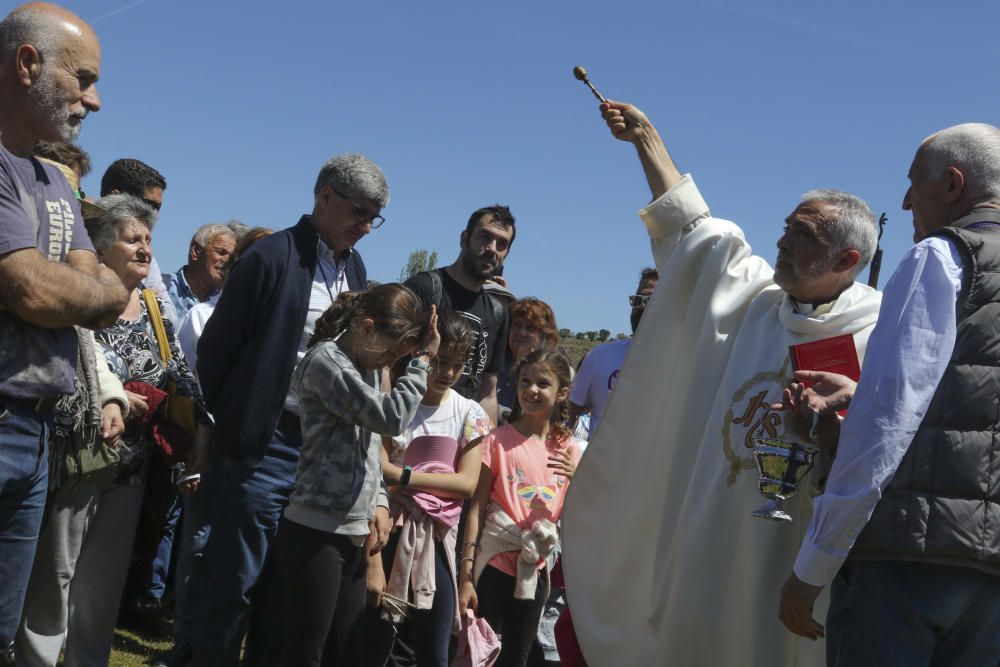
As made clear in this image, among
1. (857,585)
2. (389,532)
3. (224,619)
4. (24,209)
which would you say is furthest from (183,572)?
(857,585)

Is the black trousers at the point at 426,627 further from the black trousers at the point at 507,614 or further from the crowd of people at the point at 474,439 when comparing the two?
the black trousers at the point at 507,614

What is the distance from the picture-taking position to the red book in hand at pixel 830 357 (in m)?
3.28

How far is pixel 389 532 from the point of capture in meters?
4.80

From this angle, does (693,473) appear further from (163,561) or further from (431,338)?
(163,561)

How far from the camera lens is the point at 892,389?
8.81 ft

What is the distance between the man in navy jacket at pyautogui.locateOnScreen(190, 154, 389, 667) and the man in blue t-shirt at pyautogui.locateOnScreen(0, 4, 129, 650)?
1408 millimetres

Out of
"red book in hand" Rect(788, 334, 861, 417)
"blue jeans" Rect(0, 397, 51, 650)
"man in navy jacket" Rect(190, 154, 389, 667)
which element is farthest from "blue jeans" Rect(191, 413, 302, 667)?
"red book in hand" Rect(788, 334, 861, 417)

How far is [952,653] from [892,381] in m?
0.69

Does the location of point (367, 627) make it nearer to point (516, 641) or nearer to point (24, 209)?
point (516, 641)

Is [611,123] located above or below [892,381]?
above

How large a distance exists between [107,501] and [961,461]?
3.59 meters

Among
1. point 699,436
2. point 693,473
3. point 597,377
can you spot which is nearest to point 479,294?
point 597,377

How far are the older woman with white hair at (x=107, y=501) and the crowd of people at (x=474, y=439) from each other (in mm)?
13

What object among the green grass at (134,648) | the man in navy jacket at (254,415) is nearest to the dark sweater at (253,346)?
the man in navy jacket at (254,415)
